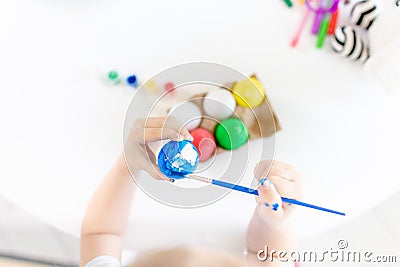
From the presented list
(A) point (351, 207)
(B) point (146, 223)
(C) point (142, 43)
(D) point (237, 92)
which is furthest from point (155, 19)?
(A) point (351, 207)

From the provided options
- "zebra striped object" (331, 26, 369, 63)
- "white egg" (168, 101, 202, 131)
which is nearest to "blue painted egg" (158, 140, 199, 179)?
"white egg" (168, 101, 202, 131)

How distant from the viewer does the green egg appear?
26.4 inches

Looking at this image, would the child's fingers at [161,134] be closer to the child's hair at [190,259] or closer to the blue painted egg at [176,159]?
the blue painted egg at [176,159]

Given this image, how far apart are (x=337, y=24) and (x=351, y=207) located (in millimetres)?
292

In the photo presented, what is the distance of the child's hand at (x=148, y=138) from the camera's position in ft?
1.82

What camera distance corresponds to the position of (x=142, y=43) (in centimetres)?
76

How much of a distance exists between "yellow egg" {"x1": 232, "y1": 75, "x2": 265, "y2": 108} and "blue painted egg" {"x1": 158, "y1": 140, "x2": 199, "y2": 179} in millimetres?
168

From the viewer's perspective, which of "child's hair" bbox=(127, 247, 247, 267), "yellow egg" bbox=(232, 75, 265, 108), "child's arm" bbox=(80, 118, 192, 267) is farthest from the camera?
"yellow egg" bbox=(232, 75, 265, 108)

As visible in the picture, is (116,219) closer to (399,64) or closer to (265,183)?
(265,183)

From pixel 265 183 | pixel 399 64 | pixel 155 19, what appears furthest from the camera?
pixel 155 19

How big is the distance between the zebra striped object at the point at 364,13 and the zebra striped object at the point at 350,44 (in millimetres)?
21

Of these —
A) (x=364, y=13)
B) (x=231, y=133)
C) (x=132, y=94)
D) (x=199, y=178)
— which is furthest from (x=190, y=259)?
(x=364, y=13)

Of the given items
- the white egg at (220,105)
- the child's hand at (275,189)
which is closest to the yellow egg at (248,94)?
the white egg at (220,105)

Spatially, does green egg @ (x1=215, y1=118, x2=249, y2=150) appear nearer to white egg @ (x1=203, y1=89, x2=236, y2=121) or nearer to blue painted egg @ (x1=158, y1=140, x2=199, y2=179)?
white egg @ (x1=203, y1=89, x2=236, y2=121)
